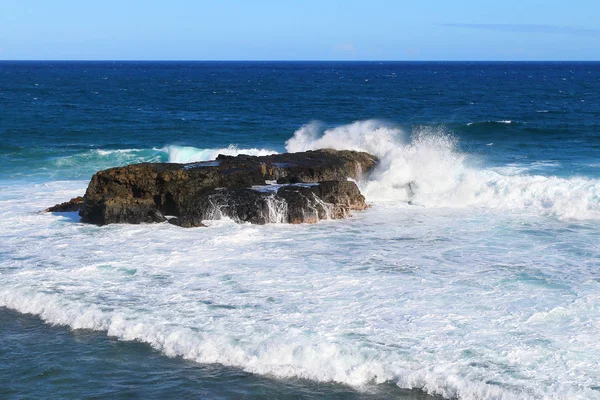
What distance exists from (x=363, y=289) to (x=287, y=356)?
2.87m

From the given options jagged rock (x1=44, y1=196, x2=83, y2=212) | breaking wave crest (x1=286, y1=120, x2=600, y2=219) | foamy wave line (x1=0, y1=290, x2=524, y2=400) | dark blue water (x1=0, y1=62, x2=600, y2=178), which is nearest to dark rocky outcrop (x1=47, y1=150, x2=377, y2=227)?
jagged rock (x1=44, y1=196, x2=83, y2=212)

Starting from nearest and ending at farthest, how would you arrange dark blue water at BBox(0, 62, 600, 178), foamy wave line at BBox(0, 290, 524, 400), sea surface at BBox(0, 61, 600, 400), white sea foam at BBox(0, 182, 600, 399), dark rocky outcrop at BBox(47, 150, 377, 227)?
foamy wave line at BBox(0, 290, 524, 400) → sea surface at BBox(0, 61, 600, 400) → white sea foam at BBox(0, 182, 600, 399) → dark rocky outcrop at BBox(47, 150, 377, 227) → dark blue water at BBox(0, 62, 600, 178)

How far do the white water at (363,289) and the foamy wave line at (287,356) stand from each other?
0.08ft

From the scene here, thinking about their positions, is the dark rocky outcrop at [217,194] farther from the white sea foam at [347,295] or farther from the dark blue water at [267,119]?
the dark blue water at [267,119]

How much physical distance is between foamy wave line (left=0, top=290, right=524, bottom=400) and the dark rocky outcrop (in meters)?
6.15

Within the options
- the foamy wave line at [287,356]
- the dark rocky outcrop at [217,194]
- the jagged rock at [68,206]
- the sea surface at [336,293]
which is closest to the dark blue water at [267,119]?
the sea surface at [336,293]

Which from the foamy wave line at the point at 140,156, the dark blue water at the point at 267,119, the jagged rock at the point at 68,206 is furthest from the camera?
the dark blue water at the point at 267,119

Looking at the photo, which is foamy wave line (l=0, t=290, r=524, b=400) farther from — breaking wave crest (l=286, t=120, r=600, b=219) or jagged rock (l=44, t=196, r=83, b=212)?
breaking wave crest (l=286, t=120, r=600, b=219)

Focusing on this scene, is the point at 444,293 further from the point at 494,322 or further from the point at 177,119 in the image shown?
the point at 177,119

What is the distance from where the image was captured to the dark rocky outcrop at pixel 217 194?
1748 cm

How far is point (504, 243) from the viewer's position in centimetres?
1548

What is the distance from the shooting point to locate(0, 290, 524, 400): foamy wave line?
902cm

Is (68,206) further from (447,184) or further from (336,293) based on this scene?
(447,184)

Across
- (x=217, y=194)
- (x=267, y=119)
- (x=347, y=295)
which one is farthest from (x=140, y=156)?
(x=347, y=295)
